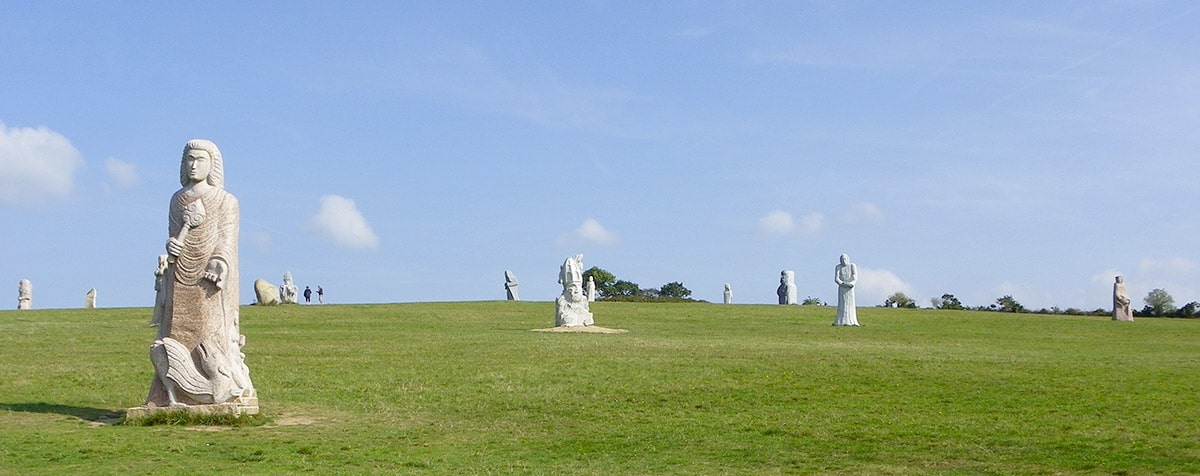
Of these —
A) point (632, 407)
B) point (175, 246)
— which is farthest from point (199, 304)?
point (632, 407)

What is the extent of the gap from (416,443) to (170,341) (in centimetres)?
425

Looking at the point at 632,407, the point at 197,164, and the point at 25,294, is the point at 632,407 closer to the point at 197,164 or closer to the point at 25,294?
the point at 197,164

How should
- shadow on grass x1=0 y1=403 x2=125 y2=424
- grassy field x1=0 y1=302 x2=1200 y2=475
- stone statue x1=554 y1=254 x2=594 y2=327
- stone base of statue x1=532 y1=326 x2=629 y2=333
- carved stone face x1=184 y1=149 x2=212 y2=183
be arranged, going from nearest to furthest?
grassy field x1=0 y1=302 x2=1200 y2=475, carved stone face x1=184 y1=149 x2=212 y2=183, shadow on grass x1=0 y1=403 x2=125 y2=424, stone base of statue x1=532 y1=326 x2=629 y2=333, stone statue x1=554 y1=254 x2=594 y2=327

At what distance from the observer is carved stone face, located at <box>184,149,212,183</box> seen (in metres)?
17.8

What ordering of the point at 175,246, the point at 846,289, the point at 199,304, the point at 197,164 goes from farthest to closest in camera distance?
the point at 846,289
the point at 197,164
the point at 199,304
the point at 175,246

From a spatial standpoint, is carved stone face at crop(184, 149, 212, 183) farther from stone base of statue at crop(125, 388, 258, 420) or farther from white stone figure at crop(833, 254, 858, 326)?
white stone figure at crop(833, 254, 858, 326)

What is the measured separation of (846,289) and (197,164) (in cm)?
3230

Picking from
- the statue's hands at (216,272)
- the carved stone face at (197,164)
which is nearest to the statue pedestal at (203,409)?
the statue's hands at (216,272)

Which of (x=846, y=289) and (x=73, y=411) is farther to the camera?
(x=846, y=289)

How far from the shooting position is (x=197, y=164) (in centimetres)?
1778

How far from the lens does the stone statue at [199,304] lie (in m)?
17.5

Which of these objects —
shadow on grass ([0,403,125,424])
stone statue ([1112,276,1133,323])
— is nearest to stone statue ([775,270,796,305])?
stone statue ([1112,276,1133,323])

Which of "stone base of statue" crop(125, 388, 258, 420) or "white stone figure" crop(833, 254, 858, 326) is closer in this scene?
"stone base of statue" crop(125, 388, 258, 420)

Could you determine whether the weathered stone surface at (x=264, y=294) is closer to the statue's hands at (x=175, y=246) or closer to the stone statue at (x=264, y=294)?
the stone statue at (x=264, y=294)
